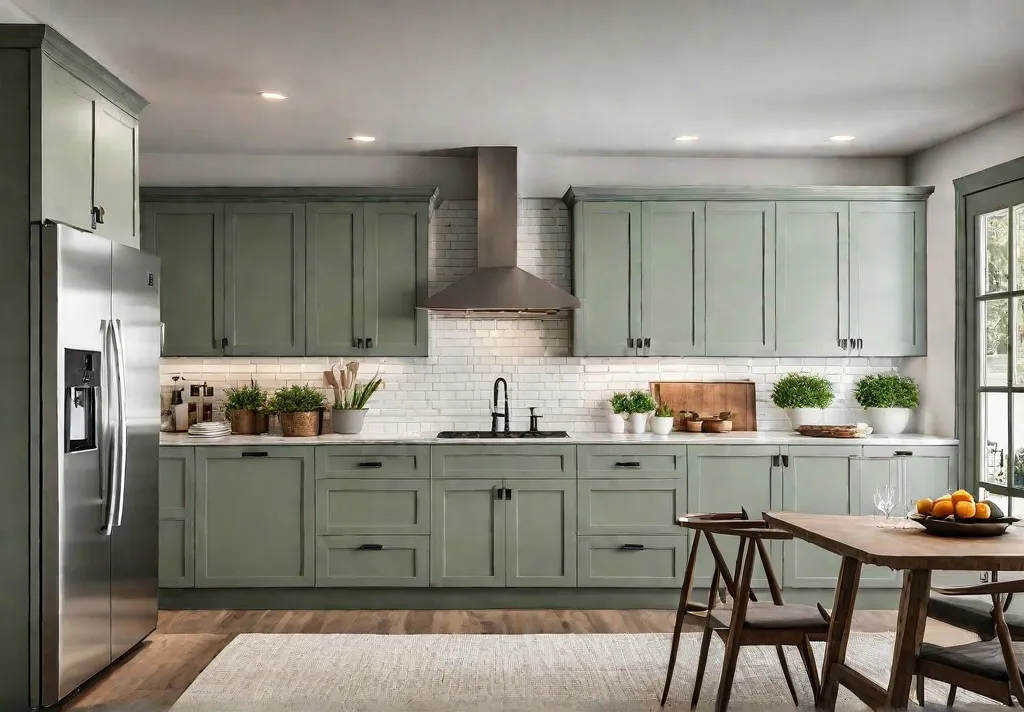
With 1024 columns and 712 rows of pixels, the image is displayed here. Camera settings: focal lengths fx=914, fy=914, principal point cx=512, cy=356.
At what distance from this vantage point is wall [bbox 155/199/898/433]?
5.91 metres

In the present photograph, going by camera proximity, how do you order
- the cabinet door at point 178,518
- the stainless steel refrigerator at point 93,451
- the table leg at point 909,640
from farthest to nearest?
the cabinet door at point 178,518
the stainless steel refrigerator at point 93,451
the table leg at point 909,640

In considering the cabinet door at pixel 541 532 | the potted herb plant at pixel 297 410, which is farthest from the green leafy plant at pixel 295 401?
the cabinet door at pixel 541 532

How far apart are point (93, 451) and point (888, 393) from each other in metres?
4.46

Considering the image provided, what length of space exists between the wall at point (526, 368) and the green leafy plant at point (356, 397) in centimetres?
18

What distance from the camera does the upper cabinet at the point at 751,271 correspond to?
18.3 ft

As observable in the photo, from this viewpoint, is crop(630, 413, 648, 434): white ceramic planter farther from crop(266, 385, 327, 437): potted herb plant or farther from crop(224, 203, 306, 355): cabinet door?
crop(224, 203, 306, 355): cabinet door

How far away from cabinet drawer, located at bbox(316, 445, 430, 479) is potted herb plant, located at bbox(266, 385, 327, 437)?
310 millimetres

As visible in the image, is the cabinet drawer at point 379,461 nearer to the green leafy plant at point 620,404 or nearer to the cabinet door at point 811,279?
the green leafy plant at point 620,404

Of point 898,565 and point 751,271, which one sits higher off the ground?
point 751,271

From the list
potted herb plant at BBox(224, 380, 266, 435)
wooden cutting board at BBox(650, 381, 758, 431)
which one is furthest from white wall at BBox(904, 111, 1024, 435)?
potted herb plant at BBox(224, 380, 266, 435)

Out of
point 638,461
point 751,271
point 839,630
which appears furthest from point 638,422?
point 839,630

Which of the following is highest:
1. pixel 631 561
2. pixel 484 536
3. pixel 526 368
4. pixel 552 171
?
pixel 552 171

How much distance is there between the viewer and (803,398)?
5.70 meters

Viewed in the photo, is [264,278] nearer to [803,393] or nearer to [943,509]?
[803,393]
